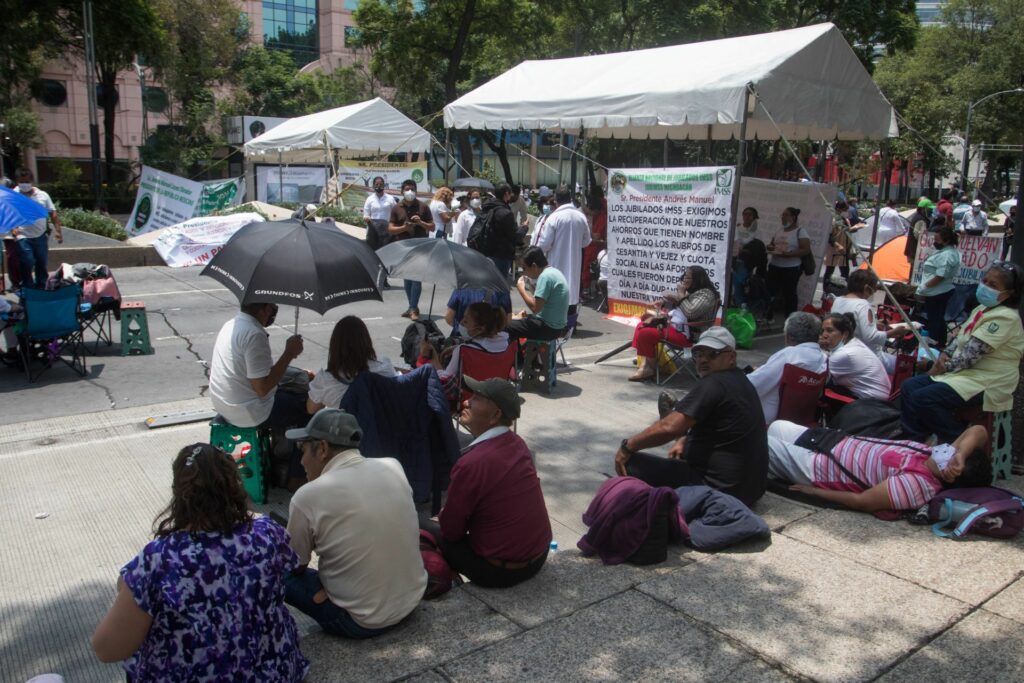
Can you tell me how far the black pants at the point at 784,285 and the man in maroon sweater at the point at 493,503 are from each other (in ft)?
27.7

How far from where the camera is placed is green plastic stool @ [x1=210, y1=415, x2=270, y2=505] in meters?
5.08

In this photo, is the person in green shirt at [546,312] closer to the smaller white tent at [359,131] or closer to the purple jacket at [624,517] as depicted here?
the purple jacket at [624,517]

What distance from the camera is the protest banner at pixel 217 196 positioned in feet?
61.7

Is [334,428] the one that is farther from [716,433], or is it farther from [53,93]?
[53,93]

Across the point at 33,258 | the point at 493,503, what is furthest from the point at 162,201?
the point at 493,503

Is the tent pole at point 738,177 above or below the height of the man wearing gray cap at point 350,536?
above

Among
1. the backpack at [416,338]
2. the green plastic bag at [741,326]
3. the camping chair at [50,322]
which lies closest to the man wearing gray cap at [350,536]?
the backpack at [416,338]

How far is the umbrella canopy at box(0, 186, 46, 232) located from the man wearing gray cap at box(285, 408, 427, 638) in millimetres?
5876

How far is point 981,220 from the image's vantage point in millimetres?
17406

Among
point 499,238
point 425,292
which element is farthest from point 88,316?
point 425,292

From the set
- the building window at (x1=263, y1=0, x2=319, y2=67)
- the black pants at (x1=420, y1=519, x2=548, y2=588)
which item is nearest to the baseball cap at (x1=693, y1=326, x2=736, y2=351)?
the black pants at (x1=420, y1=519, x2=548, y2=588)

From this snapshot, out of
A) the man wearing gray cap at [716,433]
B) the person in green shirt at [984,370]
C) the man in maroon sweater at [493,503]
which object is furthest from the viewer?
the person in green shirt at [984,370]

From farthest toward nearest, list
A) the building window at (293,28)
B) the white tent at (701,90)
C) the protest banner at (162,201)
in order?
1. the building window at (293,28)
2. the protest banner at (162,201)
3. the white tent at (701,90)

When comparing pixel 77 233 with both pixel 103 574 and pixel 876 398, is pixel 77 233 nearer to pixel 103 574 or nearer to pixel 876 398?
pixel 103 574
